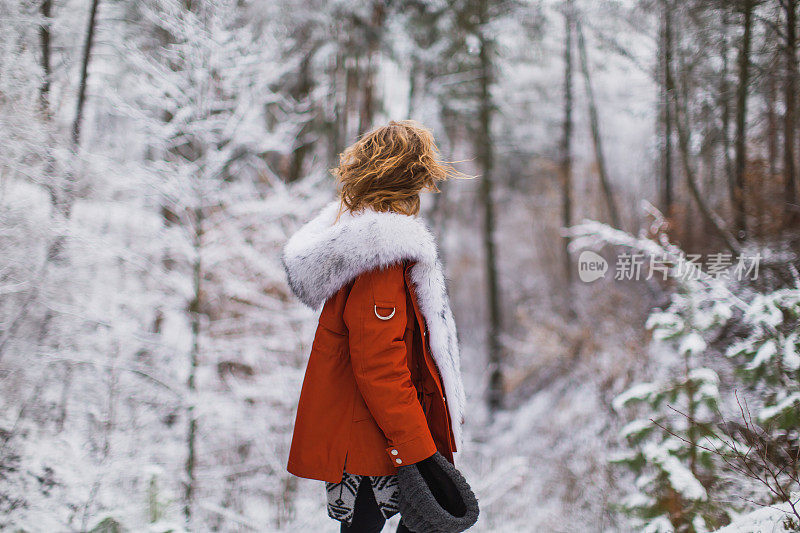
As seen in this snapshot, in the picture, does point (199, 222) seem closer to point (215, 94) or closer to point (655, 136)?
point (215, 94)

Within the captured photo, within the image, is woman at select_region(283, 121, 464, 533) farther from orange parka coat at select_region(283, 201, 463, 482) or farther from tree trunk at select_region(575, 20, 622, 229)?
tree trunk at select_region(575, 20, 622, 229)

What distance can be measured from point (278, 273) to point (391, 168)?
3975mm

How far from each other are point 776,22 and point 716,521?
309 cm

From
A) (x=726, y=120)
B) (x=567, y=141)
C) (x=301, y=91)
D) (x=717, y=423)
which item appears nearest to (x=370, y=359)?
(x=717, y=423)

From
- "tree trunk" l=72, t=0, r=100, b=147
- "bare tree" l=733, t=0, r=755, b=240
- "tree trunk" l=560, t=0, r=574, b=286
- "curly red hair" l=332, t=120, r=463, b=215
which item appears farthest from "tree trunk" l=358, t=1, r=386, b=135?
"curly red hair" l=332, t=120, r=463, b=215

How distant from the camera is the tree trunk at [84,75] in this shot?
358 centimetres

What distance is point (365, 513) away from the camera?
1696 mm

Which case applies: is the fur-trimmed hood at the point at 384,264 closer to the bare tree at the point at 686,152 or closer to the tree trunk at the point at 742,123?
the tree trunk at the point at 742,123

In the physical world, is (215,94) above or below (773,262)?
above

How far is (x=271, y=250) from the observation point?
223 inches

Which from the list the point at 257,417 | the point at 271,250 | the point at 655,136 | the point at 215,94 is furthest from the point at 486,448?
the point at 215,94

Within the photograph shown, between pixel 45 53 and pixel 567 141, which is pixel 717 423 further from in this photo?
pixel 567 141

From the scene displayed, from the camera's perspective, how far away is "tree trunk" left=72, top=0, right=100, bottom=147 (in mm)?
3582

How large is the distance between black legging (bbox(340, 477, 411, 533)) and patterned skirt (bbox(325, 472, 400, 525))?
1cm
